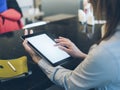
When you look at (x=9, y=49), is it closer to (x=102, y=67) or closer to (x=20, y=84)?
(x=20, y=84)

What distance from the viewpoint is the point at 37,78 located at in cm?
82

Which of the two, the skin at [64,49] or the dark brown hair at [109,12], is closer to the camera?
the dark brown hair at [109,12]

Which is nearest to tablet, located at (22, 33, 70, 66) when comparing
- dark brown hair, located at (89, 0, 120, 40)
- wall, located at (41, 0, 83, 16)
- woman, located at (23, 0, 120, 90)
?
woman, located at (23, 0, 120, 90)

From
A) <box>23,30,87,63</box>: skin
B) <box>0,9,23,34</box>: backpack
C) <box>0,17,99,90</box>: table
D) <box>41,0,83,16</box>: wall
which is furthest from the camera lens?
<box>41,0,83,16</box>: wall

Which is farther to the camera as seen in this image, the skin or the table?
the skin

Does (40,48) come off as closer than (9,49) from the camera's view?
Yes

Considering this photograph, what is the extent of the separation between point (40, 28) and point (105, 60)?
0.83 m

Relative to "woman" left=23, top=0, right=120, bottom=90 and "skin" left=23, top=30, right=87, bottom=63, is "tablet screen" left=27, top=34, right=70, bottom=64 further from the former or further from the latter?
"woman" left=23, top=0, right=120, bottom=90

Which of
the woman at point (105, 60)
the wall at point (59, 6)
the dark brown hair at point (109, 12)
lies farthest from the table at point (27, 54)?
the wall at point (59, 6)

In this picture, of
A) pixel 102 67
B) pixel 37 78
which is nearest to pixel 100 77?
pixel 102 67

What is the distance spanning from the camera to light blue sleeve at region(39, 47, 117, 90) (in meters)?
0.65

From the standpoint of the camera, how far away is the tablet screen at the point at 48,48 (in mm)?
859

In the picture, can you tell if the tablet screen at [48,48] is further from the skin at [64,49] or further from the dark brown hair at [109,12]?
the dark brown hair at [109,12]

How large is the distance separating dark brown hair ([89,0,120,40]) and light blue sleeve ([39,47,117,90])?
0.22ft
